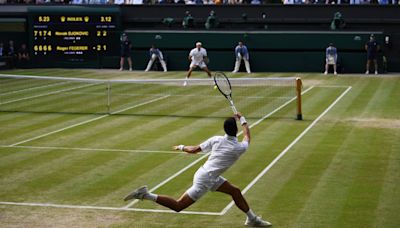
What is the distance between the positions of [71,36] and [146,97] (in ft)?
46.4

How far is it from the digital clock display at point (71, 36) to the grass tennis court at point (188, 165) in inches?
575

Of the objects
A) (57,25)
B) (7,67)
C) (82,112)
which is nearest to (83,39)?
(57,25)

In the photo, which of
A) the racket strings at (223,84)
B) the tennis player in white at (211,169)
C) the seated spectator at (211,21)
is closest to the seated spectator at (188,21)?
the seated spectator at (211,21)

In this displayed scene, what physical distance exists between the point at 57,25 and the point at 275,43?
40.5 ft

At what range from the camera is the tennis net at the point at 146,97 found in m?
29.4

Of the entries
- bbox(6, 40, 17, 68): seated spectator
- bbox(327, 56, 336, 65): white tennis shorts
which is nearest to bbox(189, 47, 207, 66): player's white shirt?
bbox(327, 56, 336, 65): white tennis shorts

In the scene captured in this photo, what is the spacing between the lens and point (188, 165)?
1972cm

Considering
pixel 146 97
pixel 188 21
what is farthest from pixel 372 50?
pixel 146 97

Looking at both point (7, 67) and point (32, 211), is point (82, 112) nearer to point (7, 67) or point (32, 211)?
point (32, 211)

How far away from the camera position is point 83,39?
46531 mm

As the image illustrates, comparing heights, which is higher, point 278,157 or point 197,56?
point 197,56

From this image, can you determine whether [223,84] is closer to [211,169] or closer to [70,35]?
[211,169]

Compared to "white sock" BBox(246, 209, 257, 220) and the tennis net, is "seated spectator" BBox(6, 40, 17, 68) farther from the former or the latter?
"white sock" BBox(246, 209, 257, 220)

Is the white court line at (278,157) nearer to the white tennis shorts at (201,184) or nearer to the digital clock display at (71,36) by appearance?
the white tennis shorts at (201,184)
